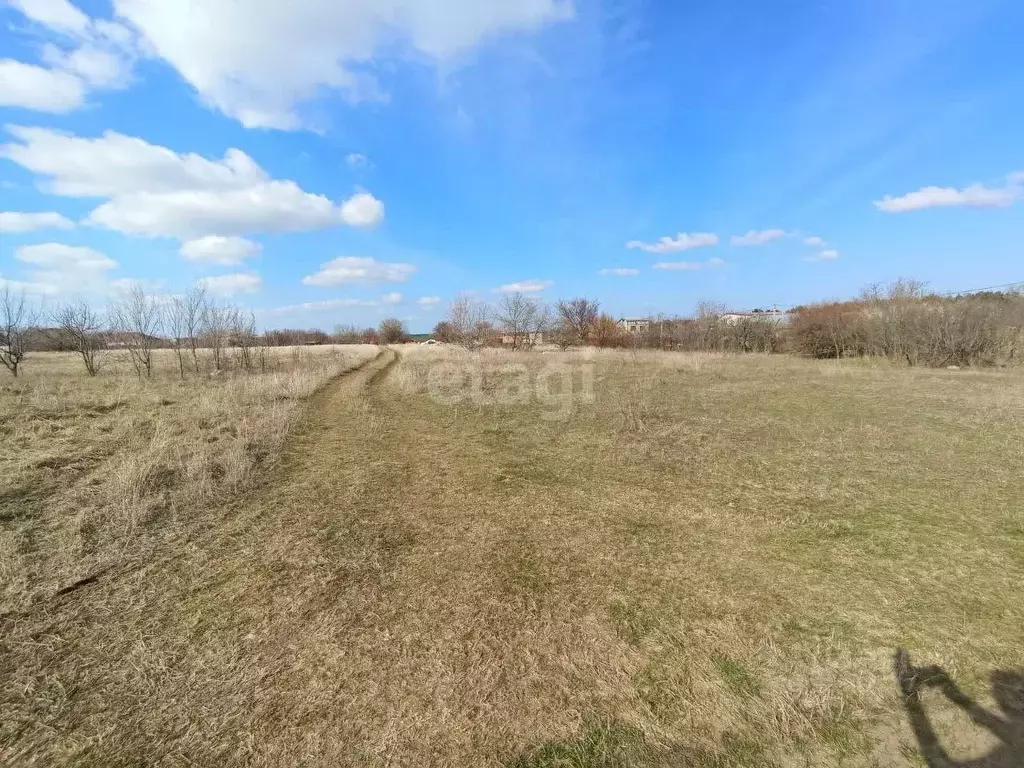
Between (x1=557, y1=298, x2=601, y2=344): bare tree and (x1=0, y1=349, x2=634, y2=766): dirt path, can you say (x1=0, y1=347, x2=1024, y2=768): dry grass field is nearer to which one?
(x1=0, y1=349, x2=634, y2=766): dirt path

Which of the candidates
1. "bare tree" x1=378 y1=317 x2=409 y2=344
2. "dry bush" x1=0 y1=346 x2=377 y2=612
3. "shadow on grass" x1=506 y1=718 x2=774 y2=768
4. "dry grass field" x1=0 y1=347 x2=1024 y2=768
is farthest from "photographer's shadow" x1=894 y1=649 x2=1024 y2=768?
"bare tree" x1=378 y1=317 x2=409 y2=344

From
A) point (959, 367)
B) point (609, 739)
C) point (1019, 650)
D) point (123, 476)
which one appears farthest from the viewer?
point (959, 367)

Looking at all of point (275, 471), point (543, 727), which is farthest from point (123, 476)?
point (543, 727)

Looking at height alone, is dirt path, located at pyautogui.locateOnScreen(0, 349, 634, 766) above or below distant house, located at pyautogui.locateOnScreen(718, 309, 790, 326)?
below

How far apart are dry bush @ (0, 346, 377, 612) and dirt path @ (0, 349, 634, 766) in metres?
0.72

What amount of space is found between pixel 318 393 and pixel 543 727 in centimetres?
1595

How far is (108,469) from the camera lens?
6.98 m

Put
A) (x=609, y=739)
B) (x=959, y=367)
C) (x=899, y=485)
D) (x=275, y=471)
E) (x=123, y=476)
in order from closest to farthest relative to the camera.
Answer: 1. (x=609, y=739)
2. (x=123, y=476)
3. (x=899, y=485)
4. (x=275, y=471)
5. (x=959, y=367)

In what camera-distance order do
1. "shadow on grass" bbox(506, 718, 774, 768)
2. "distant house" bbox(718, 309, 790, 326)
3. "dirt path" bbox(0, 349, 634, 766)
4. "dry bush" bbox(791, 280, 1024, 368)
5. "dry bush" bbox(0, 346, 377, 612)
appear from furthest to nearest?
"distant house" bbox(718, 309, 790, 326) < "dry bush" bbox(791, 280, 1024, 368) < "dry bush" bbox(0, 346, 377, 612) < "dirt path" bbox(0, 349, 634, 766) < "shadow on grass" bbox(506, 718, 774, 768)

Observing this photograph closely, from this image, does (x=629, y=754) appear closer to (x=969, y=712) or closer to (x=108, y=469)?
(x=969, y=712)

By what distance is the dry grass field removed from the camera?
8.27ft

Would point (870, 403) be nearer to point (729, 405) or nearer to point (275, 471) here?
point (729, 405)

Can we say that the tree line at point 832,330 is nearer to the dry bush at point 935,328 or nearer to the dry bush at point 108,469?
the dry bush at point 935,328

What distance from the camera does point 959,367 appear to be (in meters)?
25.0
